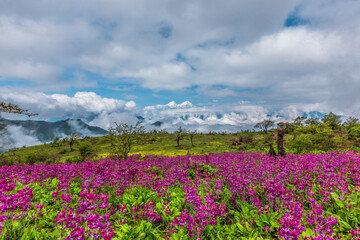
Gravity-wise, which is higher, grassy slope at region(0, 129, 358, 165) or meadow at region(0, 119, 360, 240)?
meadow at region(0, 119, 360, 240)

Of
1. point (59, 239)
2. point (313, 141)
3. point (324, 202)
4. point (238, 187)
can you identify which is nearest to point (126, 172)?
point (59, 239)

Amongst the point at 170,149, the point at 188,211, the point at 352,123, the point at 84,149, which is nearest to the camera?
the point at 188,211

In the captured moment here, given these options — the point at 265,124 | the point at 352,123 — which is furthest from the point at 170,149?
the point at 265,124

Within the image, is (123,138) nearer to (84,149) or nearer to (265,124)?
(84,149)

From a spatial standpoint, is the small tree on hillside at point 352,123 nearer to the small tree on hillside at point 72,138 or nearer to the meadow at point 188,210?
the meadow at point 188,210

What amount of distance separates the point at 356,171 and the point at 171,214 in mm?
→ 9860

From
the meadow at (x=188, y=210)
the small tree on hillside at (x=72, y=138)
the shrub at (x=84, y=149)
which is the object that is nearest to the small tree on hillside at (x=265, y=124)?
the small tree on hillside at (x=72, y=138)

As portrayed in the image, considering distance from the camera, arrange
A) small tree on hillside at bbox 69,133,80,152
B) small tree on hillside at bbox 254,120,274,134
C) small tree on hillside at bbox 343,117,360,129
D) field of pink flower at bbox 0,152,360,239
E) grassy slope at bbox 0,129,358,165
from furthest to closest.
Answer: small tree on hillside at bbox 254,120,274,134, small tree on hillside at bbox 69,133,80,152, small tree on hillside at bbox 343,117,360,129, grassy slope at bbox 0,129,358,165, field of pink flower at bbox 0,152,360,239

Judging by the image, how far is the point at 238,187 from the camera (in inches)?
280

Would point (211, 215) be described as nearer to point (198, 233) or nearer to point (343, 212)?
point (198, 233)

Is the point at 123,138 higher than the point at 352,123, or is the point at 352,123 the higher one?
the point at 352,123

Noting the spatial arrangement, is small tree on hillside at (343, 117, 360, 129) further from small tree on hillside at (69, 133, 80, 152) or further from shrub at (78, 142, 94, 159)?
small tree on hillside at (69, 133, 80, 152)

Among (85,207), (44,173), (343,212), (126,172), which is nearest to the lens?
(85,207)

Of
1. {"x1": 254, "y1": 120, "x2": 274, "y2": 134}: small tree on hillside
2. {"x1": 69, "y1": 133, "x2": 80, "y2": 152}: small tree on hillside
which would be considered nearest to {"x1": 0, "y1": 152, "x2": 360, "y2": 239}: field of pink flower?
{"x1": 69, "y1": 133, "x2": 80, "y2": 152}: small tree on hillside
